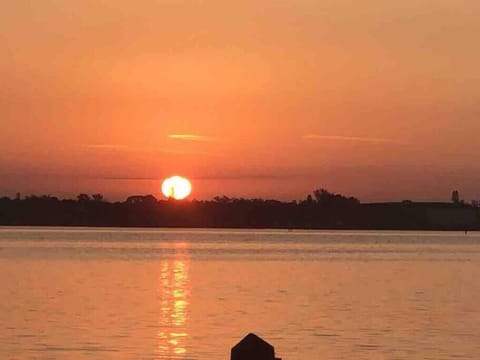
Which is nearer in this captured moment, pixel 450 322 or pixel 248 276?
pixel 450 322

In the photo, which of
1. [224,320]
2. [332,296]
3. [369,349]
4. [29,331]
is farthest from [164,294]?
[369,349]

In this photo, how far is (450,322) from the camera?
38062mm

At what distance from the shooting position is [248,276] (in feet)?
222

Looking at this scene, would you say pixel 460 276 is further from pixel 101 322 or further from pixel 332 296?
pixel 101 322

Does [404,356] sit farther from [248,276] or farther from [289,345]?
[248,276]

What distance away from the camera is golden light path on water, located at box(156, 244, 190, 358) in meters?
30.0

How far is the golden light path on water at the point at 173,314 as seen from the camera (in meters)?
30.0

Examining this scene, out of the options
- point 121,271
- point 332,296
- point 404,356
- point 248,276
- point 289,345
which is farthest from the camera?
point 121,271

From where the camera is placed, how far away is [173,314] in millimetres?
40406

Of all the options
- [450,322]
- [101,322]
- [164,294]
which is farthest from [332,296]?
[101,322]

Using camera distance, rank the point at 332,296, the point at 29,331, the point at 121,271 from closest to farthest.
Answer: the point at 29,331
the point at 332,296
the point at 121,271

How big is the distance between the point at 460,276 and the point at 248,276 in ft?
40.3

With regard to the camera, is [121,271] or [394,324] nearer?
[394,324]

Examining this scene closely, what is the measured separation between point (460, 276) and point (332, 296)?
21288 millimetres
